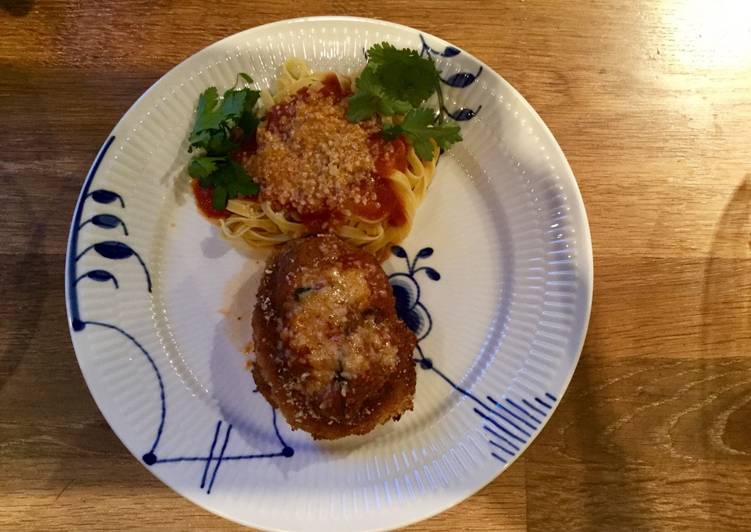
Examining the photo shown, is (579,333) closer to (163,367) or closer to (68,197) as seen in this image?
(163,367)

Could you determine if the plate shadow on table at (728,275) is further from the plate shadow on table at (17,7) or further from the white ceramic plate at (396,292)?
the plate shadow on table at (17,7)

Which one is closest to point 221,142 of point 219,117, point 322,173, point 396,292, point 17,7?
point 219,117

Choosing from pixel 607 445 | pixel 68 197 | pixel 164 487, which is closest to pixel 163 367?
pixel 164 487

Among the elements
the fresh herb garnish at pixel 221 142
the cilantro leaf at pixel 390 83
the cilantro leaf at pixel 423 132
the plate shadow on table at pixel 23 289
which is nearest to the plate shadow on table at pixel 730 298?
the cilantro leaf at pixel 423 132

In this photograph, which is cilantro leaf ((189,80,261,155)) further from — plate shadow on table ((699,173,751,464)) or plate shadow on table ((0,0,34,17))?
plate shadow on table ((699,173,751,464))

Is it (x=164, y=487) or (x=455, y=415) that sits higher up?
(x=455, y=415)

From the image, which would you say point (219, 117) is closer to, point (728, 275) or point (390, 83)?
point (390, 83)
